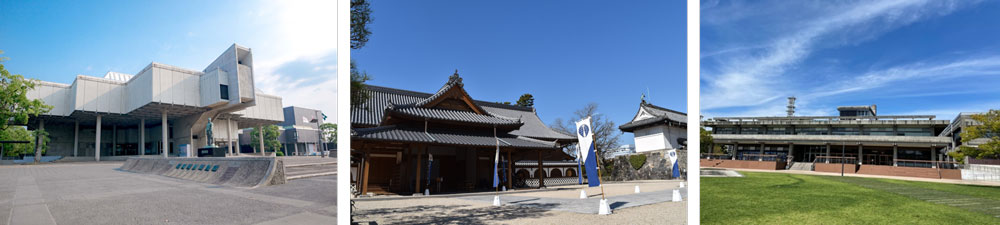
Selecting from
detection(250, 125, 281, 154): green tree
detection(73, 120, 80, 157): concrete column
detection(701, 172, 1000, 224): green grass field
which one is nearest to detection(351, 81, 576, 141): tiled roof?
detection(250, 125, 281, 154): green tree

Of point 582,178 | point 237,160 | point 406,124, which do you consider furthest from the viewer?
point 237,160

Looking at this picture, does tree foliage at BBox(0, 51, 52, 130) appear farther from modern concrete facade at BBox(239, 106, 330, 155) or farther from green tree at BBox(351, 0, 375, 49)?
green tree at BBox(351, 0, 375, 49)

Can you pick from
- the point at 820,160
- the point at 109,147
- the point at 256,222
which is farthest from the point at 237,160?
the point at 820,160

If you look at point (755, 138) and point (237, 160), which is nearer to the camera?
point (237, 160)

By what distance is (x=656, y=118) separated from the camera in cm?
279

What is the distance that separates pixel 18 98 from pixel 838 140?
32779 millimetres

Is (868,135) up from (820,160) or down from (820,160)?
up

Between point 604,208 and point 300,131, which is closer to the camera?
point 604,208

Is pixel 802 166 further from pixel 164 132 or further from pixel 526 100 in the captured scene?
pixel 164 132

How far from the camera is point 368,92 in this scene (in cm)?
243

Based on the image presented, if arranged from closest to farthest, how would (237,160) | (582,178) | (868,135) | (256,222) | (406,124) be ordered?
(406,124), (582,178), (256,222), (237,160), (868,135)

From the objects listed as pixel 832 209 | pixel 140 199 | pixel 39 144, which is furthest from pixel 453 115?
pixel 832 209

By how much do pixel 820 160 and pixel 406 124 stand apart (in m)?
30.8

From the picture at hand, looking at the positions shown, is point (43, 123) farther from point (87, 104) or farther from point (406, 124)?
point (406, 124)
